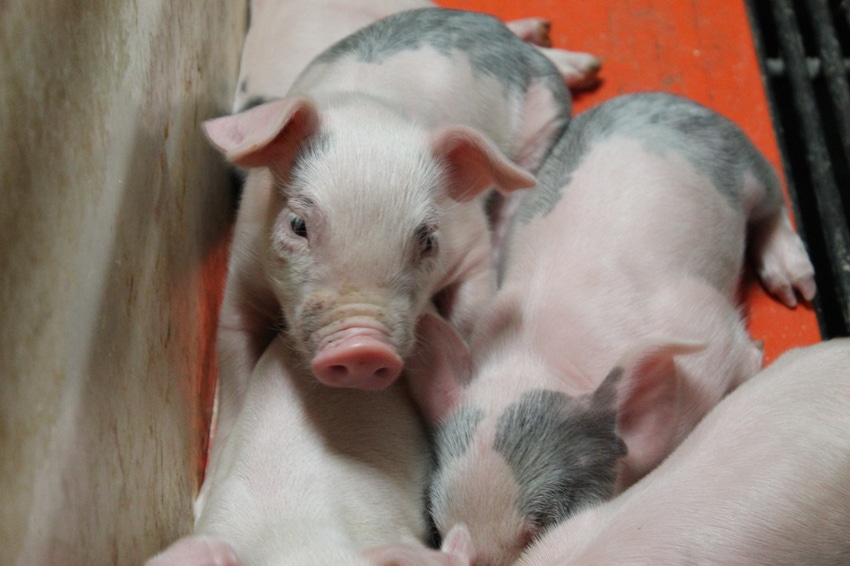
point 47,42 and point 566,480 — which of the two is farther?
point 566,480

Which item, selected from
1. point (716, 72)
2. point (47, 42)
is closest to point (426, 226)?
point (47, 42)

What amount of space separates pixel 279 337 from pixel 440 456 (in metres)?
0.46

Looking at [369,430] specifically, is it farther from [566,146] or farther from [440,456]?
[566,146]

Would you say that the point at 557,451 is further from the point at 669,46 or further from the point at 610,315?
the point at 669,46

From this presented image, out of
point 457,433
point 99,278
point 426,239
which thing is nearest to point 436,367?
point 457,433

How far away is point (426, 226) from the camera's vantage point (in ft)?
5.78

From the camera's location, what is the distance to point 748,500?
1428 millimetres

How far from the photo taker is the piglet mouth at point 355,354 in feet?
5.13

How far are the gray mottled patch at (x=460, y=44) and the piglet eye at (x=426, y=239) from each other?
71cm

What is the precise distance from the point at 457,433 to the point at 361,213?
19.4 inches

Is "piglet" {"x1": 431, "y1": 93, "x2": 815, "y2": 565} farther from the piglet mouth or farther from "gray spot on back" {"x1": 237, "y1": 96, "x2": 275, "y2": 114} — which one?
"gray spot on back" {"x1": 237, "y1": 96, "x2": 275, "y2": 114}

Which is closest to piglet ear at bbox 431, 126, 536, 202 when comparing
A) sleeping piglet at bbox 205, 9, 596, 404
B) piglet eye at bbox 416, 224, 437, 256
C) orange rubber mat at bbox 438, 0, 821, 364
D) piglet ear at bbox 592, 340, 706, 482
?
sleeping piglet at bbox 205, 9, 596, 404

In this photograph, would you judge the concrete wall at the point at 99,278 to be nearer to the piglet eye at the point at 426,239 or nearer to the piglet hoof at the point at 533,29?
the piglet eye at the point at 426,239

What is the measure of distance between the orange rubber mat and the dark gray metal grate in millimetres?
82
